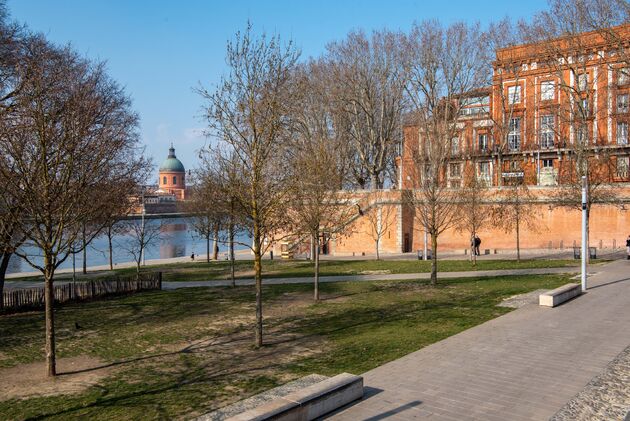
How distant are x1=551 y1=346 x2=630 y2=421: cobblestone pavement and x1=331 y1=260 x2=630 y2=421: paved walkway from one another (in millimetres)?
147

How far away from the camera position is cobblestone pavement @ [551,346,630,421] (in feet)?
23.5

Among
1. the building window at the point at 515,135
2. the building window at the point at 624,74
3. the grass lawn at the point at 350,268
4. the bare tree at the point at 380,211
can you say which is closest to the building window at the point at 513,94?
the building window at the point at 515,135

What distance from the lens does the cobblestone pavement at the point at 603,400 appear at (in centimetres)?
716

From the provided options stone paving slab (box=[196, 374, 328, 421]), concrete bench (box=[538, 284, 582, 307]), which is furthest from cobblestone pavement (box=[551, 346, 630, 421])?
concrete bench (box=[538, 284, 582, 307])

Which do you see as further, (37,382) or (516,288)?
(516,288)

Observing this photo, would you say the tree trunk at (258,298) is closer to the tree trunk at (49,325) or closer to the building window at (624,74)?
the tree trunk at (49,325)

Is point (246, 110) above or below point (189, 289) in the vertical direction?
above

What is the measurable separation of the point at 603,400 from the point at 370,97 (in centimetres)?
3746

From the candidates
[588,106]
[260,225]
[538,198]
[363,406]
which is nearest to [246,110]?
[260,225]

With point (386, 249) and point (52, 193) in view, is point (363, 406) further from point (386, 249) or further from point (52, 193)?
point (386, 249)

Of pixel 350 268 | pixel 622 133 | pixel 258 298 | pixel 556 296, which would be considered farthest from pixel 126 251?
pixel 556 296

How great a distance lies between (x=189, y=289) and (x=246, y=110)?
39.7 feet

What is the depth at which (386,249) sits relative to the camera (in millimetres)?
40812

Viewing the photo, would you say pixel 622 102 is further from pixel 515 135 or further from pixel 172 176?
pixel 172 176
